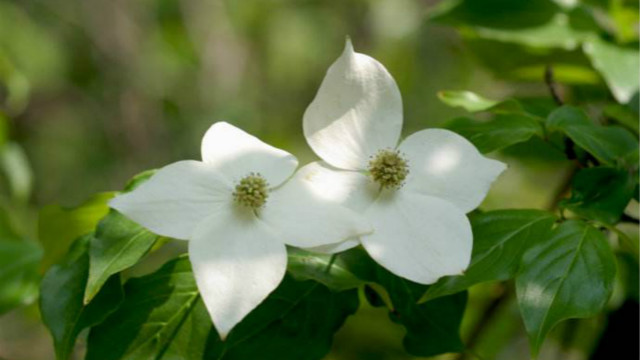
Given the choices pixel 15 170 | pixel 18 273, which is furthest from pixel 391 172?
pixel 15 170

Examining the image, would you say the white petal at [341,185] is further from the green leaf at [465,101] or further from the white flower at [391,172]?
the green leaf at [465,101]

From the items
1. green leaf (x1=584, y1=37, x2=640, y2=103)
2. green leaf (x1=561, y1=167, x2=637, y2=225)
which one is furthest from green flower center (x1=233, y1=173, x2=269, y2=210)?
green leaf (x1=584, y1=37, x2=640, y2=103)

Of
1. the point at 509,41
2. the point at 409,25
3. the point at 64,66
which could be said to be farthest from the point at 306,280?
the point at 64,66

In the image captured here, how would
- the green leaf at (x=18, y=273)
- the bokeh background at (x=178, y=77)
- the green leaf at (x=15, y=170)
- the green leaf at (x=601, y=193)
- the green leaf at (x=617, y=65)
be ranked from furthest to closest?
the bokeh background at (x=178, y=77), the green leaf at (x=15, y=170), the green leaf at (x=617, y=65), the green leaf at (x=18, y=273), the green leaf at (x=601, y=193)

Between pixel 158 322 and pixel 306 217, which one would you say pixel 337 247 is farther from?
pixel 158 322

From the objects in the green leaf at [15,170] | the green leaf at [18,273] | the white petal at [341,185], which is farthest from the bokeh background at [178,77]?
the white petal at [341,185]

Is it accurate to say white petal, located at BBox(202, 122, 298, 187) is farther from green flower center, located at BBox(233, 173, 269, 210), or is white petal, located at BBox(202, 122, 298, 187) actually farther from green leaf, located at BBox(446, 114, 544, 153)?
green leaf, located at BBox(446, 114, 544, 153)

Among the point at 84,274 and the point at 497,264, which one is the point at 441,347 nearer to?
the point at 497,264
